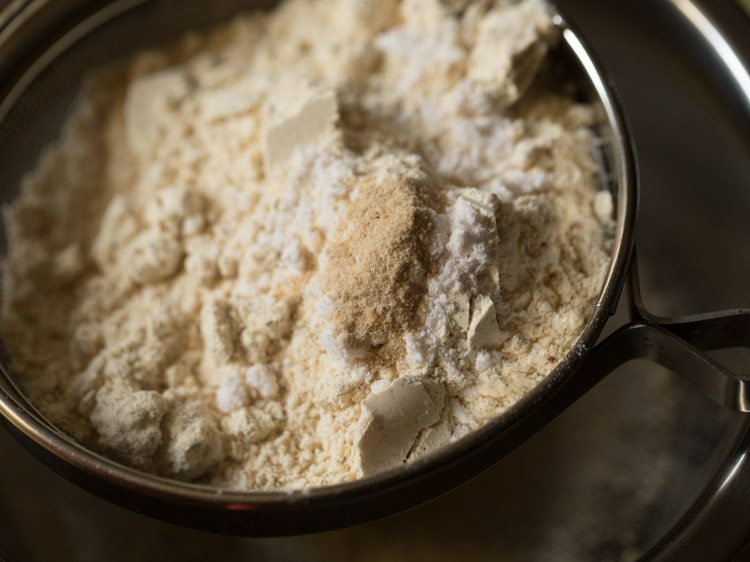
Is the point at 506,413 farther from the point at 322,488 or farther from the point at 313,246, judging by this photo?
the point at 313,246

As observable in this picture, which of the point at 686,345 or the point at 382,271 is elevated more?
the point at 382,271

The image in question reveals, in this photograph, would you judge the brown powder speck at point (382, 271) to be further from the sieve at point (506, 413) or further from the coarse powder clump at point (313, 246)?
the sieve at point (506, 413)

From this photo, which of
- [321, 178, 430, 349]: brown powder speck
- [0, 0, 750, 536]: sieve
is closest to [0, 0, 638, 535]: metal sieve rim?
[0, 0, 750, 536]: sieve

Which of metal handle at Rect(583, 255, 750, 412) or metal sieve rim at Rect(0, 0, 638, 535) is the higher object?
metal sieve rim at Rect(0, 0, 638, 535)

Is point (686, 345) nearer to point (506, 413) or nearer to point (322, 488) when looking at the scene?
point (506, 413)

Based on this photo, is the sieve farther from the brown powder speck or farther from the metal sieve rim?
the brown powder speck

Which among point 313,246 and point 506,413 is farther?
point 313,246

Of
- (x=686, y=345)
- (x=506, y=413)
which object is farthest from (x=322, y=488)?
(x=686, y=345)

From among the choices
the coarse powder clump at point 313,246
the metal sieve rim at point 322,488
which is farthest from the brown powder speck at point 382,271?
the metal sieve rim at point 322,488

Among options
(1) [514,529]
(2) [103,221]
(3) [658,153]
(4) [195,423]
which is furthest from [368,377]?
(3) [658,153]
